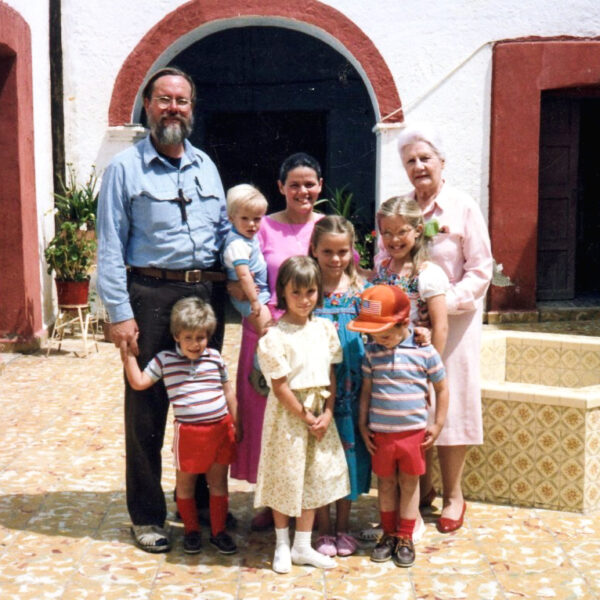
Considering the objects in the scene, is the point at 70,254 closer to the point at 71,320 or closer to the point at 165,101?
the point at 71,320

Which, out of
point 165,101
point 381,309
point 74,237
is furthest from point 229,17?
point 381,309

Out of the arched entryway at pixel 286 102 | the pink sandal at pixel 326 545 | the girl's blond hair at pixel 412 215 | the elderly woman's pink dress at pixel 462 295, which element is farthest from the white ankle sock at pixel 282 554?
the arched entryway at pixel 286 102

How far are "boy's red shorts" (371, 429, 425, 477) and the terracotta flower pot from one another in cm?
512

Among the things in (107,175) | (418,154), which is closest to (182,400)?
(107,175)

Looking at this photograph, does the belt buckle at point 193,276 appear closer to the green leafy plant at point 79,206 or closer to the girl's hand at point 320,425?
the girl's hand at point 320,425

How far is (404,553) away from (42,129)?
6.42 m

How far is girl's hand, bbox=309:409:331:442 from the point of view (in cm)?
352

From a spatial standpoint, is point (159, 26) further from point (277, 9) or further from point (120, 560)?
point (120, 560)

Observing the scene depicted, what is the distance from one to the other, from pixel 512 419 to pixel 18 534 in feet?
7.63

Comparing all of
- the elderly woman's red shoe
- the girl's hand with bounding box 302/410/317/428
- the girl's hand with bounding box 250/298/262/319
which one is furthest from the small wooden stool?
the girl's hand with bounding box 302/410/317/428

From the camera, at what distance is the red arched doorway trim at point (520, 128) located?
8961mm

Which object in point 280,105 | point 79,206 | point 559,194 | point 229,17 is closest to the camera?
point 79,206

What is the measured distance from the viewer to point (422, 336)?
3.63m

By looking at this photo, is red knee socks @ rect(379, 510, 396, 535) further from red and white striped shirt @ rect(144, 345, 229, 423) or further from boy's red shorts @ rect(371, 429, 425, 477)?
red and white striped shirt @ rect(144, 345, 229, 423)
